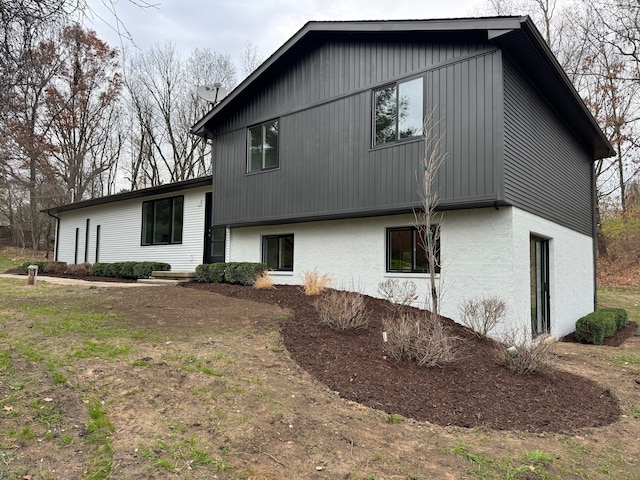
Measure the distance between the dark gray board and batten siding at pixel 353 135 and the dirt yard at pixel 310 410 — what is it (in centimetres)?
329

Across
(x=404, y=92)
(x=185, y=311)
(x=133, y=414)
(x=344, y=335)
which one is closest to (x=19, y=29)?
(x=133, y=414)

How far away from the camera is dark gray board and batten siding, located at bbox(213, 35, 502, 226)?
741cm

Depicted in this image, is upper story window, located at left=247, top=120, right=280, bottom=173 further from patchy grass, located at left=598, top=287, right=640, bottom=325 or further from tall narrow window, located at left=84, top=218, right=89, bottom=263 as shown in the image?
patchy grass, located at left=598, top=287, right=640, bottom=325

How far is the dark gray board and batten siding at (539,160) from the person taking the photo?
7.57 m

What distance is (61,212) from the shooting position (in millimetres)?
20484

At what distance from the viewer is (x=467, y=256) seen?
7.79 metres

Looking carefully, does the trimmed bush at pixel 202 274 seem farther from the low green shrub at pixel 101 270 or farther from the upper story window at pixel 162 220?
the low green shrub at pixel 101 270

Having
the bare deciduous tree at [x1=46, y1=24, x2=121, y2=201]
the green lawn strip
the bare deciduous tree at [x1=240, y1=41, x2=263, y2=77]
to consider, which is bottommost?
the green lawn strip

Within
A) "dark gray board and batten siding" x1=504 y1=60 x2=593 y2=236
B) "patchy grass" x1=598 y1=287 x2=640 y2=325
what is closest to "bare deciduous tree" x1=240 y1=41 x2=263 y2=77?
"dark gray board and batten siding" x1=504 y1=60 x2=593 y2=236

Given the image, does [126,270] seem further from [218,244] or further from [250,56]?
[250,56]

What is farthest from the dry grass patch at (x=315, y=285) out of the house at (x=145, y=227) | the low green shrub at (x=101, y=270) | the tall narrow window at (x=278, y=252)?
the low green shrub at (x=101, y=270)

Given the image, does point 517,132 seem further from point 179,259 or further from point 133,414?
point 179,259

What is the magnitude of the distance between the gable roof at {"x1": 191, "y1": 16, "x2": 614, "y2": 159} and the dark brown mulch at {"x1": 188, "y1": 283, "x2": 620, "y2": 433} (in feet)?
17.1

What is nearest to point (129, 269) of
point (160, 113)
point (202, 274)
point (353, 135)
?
point (202, 274)
